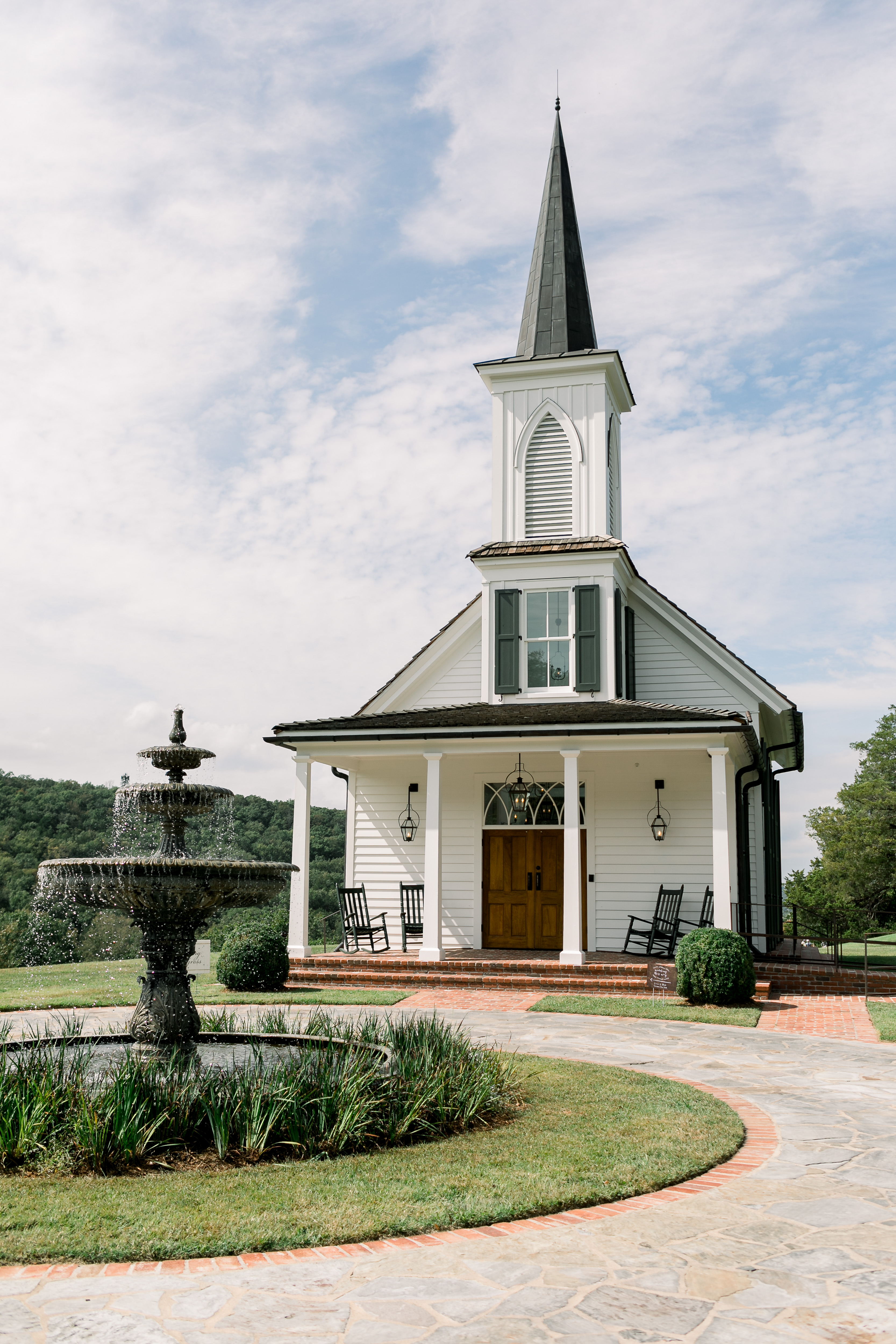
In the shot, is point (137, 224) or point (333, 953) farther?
point (333, 953)

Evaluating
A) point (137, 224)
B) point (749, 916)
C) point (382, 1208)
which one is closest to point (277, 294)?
point (137, 224)

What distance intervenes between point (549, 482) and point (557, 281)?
4580 mm

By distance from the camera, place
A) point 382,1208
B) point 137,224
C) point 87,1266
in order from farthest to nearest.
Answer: point 137,224 < point 382,1208 < point 87,1266

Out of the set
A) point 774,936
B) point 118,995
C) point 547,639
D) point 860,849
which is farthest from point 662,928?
point 860,849

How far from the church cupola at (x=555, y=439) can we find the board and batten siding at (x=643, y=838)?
430 centimetres

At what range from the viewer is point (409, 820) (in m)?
18.3

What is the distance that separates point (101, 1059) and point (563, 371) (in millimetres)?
14958

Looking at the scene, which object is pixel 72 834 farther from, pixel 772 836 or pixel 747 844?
pixel 747 844

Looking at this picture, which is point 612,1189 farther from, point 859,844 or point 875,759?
point 875,759

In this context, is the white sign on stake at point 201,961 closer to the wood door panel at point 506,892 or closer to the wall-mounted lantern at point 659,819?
the wood door panel at point 506,892

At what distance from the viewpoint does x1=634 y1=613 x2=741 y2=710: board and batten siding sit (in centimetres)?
1852

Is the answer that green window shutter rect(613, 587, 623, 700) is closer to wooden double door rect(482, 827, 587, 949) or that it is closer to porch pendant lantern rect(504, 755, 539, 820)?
porch pendant lantern rect(504, 755, 539, 820)

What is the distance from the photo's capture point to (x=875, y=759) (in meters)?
38.0

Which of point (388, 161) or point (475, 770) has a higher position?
point (388, 161)
